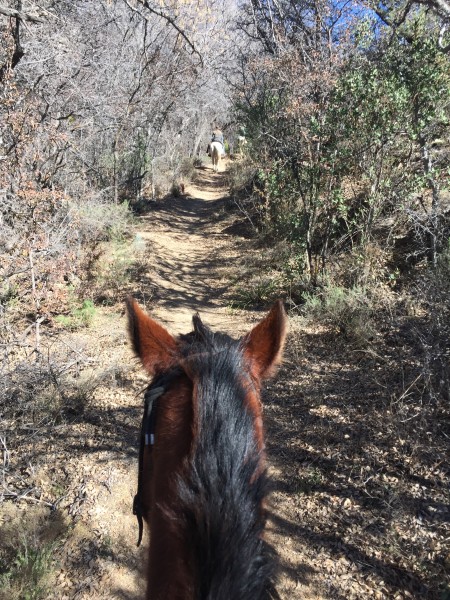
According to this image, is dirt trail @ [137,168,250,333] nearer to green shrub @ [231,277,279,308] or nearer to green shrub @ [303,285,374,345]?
green shrub @ [231,277,279,308]

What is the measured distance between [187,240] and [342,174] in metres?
6.48

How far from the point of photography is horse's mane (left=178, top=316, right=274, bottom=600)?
831 mm

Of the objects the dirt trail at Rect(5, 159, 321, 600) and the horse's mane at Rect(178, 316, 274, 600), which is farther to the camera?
the dirt trail at Rect(5, 159, 321, 600)

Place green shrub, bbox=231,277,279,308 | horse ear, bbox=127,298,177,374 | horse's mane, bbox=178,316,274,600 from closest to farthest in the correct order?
horse's mane, bbox=178,316,274,600
horse ear, bbox=127,298,177,374
green shrub, bbox=231,277,279,308

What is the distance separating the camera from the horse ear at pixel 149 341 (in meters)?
1.38

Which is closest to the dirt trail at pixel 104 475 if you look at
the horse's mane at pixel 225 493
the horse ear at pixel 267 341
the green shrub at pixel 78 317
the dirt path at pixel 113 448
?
the dirt path at pixel 113 448

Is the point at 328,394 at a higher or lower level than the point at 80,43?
lower

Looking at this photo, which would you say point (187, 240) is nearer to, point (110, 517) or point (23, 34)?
point (23, 34)

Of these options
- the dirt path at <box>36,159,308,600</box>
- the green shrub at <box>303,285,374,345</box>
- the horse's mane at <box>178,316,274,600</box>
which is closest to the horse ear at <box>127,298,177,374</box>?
the dirt path at <box>36,159,308,600</box>

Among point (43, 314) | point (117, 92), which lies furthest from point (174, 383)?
point (117, 92)

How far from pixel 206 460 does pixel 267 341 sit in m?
0.58

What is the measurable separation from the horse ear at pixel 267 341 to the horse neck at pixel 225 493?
28cm

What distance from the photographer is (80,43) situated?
316 inches

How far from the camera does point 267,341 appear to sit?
57.1 inches
